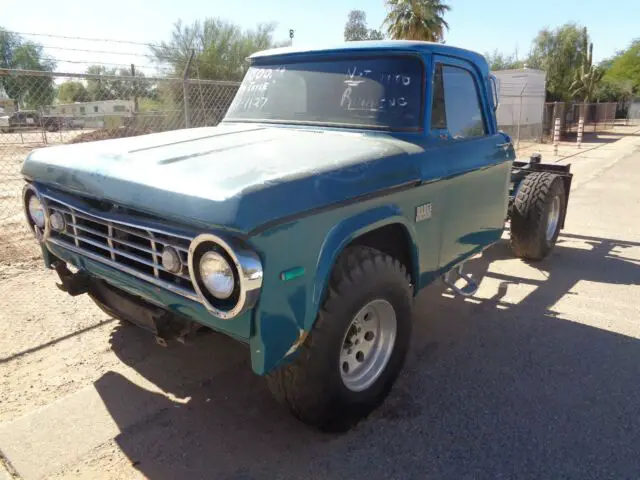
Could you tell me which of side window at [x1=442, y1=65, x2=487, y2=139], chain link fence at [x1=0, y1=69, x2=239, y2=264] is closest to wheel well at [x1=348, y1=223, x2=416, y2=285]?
side window at [x1=442, y1=65, x2=487, y2=139]

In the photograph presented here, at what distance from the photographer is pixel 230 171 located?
2.40 meters

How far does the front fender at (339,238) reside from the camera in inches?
93.7

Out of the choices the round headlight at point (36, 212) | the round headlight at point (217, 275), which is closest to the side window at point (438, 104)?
the round headlight at point (217, 275)

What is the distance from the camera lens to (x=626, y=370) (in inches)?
139

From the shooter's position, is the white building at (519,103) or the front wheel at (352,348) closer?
the front wheel at (352,348)

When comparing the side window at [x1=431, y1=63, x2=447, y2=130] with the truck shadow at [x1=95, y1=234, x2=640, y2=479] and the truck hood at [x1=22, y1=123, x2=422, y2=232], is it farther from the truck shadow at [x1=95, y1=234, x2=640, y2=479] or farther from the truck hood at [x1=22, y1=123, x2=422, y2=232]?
the truck shadow at [x1=95, y1=234, x2=640, y2=479]

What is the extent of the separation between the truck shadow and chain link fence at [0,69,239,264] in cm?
323

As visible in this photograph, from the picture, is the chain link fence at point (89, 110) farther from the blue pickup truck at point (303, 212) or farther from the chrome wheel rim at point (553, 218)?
the chrome wheel rim at point (553, 218)

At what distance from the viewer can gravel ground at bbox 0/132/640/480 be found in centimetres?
A: 262

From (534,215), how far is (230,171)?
13.7 feet

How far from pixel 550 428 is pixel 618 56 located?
8637 centimetres

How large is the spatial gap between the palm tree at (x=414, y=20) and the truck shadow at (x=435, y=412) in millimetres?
23070

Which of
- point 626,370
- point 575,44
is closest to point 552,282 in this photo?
point 626,370

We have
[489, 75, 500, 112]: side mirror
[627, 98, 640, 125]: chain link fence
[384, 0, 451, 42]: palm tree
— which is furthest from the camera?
[627, 98, 640, 125]: chain link fence
